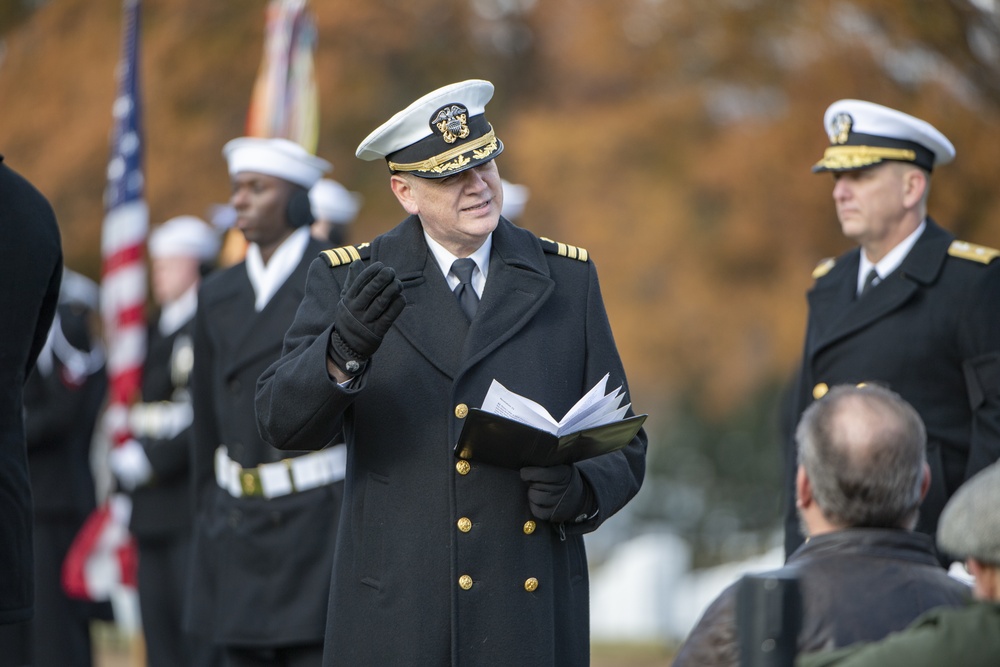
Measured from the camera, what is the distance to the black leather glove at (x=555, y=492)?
13.5ft

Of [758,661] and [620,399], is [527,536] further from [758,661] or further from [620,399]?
[758,661]

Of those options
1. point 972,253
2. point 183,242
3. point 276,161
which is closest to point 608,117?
point 183,242

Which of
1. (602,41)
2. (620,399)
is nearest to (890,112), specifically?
(620,399)

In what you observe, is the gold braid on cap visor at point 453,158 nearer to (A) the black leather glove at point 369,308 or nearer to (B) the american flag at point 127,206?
(A) the black leather glove at point 369,308

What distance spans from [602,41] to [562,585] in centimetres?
844

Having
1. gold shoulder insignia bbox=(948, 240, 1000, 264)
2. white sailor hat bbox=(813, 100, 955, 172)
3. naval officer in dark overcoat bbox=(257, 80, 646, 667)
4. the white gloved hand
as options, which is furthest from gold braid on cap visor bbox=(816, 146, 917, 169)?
the white gloved hand

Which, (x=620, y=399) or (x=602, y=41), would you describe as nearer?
(x=620, y=399)

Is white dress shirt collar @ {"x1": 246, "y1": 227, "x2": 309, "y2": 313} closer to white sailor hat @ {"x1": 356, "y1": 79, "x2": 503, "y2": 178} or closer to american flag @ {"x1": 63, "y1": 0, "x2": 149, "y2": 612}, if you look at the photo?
white sailor hat @ {"x1": 356, "y1": 79, "x2": 503, "y2": 178}

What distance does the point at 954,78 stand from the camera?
9266 mm

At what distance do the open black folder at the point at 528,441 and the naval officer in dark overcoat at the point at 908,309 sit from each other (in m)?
1.78

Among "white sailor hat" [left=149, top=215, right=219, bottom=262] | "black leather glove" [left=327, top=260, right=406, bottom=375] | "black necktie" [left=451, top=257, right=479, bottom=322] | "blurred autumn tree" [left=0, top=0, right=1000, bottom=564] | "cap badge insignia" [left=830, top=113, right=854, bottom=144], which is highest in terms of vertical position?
"blurred autumn tree" [left=0, top=0, right=1000, bottom=564]

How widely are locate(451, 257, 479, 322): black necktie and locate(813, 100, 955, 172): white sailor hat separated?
77.4 inches

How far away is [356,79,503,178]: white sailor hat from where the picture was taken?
14.3 feet

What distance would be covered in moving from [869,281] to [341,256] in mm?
2283
